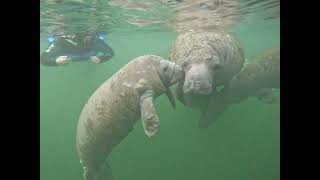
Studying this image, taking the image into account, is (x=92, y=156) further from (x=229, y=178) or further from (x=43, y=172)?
(x=43, y=172)

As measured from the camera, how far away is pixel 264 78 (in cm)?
1098

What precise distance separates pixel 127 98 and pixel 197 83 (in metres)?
1.54

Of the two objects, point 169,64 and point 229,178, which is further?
point 229,178

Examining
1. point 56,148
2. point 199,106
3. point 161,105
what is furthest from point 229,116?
point 56,148

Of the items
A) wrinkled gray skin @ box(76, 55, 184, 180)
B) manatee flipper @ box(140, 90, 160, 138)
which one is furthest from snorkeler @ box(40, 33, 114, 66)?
manatee flipper @ box(140, 90, 160, 138)

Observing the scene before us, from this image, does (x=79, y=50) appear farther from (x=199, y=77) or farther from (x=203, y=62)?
(x=199, y=77)

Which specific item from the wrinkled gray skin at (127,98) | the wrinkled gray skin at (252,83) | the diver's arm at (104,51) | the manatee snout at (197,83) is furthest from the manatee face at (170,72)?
the diver's arm at (104,51)

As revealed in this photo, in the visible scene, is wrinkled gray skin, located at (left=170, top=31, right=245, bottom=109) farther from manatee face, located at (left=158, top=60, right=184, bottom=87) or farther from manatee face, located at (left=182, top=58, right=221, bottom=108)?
manatee face, located at (left=158, top=60, right=184, bottom=87)

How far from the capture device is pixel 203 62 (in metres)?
7.75

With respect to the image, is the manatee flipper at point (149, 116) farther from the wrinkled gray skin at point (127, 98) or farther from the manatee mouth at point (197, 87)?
the manatee mouth at point (197, 87)

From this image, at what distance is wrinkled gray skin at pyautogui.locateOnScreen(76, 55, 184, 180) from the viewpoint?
7.19 m

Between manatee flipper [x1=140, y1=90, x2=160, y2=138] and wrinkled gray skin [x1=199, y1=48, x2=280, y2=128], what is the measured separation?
388cm

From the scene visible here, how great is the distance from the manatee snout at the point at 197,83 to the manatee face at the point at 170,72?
0.28 meters

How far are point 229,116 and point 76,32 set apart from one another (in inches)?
317
